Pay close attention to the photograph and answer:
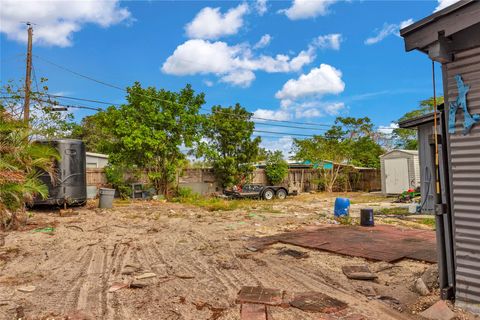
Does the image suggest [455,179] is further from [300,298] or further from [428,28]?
[300,298]

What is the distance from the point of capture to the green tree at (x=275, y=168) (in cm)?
2173

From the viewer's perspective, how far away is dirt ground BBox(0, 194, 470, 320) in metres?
3.52

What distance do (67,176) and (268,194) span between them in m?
9.06

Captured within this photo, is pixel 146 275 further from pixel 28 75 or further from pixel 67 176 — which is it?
pixel 28 75

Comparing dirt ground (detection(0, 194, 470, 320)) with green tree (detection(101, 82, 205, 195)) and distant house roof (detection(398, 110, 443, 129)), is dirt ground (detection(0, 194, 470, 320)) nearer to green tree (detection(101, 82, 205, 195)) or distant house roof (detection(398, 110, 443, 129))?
distant house roof (detection(398, 110, 443, 129))

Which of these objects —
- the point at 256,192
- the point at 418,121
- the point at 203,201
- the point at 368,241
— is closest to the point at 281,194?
the point at 256,192

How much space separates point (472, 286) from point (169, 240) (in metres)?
5.29

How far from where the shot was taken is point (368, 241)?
6465 millimetres

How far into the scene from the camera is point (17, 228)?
877cm

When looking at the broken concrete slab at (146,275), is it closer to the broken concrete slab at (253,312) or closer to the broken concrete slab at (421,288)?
the broken concrete slab at (253,312)

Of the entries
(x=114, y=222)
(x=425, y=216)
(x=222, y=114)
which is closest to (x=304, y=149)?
(x=222, y=114)

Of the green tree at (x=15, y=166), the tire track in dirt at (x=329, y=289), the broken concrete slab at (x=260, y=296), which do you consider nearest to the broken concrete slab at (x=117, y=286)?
the broken concrete slab at (x=260, y=296)

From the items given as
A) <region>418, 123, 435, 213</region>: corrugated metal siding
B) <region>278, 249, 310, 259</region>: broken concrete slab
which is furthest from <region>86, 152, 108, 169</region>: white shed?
<region>278, 249, 310, 259</region>: broken concrete slab

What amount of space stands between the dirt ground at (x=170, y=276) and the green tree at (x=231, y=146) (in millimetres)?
11498
